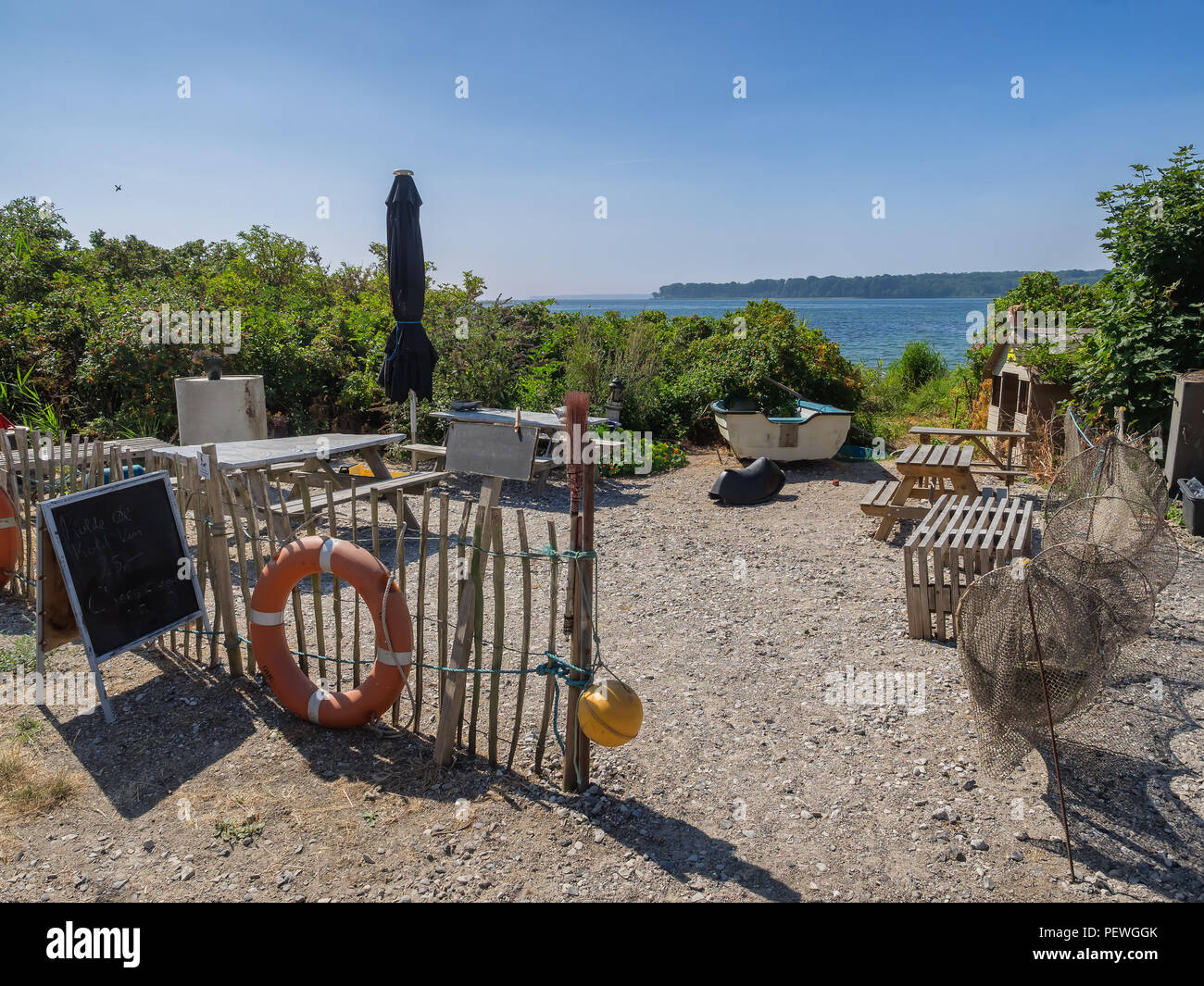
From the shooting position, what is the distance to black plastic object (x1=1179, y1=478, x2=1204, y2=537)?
702 centimetres

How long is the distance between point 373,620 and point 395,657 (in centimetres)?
25

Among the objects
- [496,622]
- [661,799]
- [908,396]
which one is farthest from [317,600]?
[908,396]

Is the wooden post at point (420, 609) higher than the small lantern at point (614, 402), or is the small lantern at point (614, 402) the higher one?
the small lantern at point (614, 402)

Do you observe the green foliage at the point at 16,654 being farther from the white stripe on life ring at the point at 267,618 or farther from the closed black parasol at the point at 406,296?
the closed black parasol at the point at 406,296

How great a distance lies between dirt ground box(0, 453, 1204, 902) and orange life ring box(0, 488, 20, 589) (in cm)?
44

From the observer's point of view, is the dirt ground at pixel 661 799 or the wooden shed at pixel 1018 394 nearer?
the dirt ground at pixel 661 799

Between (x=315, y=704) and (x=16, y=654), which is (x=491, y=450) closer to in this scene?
(x=16, y=654)

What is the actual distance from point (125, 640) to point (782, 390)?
9.23m

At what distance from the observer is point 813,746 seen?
3924 millimetres

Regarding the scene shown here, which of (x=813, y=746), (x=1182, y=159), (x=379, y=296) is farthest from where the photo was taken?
(x=379, y=296)

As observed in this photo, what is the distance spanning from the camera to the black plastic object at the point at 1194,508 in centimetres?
702

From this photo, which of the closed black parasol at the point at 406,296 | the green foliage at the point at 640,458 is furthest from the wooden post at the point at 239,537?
the green foliage at the point at 640,458

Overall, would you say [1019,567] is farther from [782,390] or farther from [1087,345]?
[782,390]
